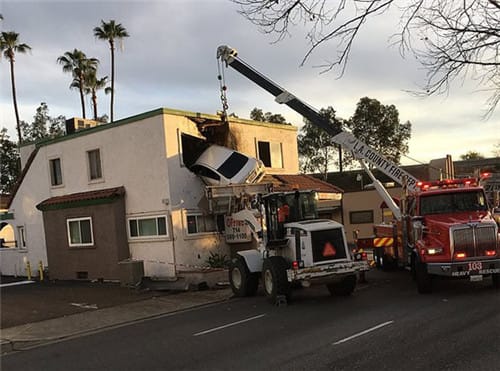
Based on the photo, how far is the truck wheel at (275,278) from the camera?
13.2 m

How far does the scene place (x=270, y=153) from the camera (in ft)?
77.4

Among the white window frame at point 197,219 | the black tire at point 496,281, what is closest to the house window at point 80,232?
the white window frame at point 197,219

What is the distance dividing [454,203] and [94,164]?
14.6 m

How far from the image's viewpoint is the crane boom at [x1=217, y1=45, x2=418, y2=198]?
690 inches

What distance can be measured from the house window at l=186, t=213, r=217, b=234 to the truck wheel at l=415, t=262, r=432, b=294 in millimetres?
9145

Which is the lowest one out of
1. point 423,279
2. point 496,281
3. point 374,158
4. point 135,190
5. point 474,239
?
point 496,281

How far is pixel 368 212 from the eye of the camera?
38312mm

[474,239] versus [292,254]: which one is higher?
[474,239]

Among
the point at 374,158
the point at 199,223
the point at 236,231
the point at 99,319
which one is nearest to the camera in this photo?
the point at 99,319

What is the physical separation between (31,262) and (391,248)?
17404mm

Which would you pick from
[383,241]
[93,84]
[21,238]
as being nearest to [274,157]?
[383,241]

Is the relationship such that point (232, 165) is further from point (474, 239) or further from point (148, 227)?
point (474, 239)

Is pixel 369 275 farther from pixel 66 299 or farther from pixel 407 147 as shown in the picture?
pixel 407 147

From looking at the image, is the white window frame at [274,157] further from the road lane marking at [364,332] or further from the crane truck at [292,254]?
the road lane marking at [364,332]
